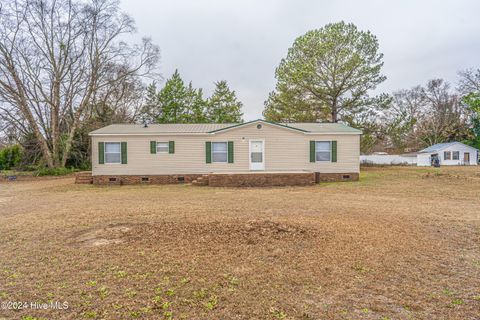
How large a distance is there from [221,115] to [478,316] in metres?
29.9

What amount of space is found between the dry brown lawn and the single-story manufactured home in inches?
310

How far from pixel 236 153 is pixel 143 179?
5.08 meters

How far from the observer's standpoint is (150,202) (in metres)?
8.79

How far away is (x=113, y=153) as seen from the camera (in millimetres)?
14812

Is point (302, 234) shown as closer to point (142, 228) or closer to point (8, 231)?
point (142, 228)

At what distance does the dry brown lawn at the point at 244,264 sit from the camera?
2.73m

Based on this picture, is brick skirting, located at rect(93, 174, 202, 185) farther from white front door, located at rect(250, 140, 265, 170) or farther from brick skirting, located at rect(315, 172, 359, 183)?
brick skirting, located at rect(315, 172, 359, 183)

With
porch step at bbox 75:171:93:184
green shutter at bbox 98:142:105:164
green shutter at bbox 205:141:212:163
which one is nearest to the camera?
green shutter at bbox 98:142:105:164

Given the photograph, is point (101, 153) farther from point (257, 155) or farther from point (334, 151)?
point (334, 151)

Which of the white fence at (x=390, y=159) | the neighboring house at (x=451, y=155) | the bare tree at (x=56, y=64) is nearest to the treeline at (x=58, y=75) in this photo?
the bare tree at (x=56, y=64)

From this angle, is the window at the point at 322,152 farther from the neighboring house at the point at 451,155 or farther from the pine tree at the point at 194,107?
the neighboring house at the point at 451,155

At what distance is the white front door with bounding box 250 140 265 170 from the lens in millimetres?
15219

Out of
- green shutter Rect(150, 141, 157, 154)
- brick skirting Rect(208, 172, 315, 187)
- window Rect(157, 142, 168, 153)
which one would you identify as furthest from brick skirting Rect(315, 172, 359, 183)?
green shutter Rect(150, 141, 157, 154)

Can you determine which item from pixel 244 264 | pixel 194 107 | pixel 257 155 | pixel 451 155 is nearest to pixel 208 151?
pixel 257 155
